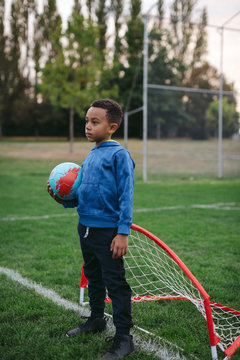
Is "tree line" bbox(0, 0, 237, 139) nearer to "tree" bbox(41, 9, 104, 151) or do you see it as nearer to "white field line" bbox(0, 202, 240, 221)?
"tree" bbox(41, 9, 104, 151)

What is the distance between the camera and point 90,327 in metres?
2.63

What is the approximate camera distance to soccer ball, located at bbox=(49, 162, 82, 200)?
2549 mm

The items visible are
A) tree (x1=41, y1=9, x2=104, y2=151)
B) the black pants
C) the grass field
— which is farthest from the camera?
tree (x1=41, y1=9, x2=104, y2=151)

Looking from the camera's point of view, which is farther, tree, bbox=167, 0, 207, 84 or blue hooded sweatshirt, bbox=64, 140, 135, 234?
tree, bbox=167, 0, 207, 84

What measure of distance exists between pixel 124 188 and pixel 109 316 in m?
1.28

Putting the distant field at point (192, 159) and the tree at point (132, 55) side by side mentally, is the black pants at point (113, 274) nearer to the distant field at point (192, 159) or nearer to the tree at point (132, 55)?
the distant field at point (192, 159)

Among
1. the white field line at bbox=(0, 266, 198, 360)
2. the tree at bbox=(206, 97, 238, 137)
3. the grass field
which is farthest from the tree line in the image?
the white field line at bbox=(0, 266, 198, 360)

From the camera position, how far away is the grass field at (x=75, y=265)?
2.51m

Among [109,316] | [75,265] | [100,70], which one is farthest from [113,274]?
[100,70]

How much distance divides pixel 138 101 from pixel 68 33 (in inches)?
558

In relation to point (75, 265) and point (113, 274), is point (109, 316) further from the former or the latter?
point (75, 265)

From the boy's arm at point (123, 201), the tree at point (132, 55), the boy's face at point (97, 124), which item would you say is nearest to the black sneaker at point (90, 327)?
the boy's arm at point (123, 201)

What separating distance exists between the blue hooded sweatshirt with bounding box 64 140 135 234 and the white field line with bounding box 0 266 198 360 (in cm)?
86

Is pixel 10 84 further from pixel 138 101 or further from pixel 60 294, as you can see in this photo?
pixel 60 294
